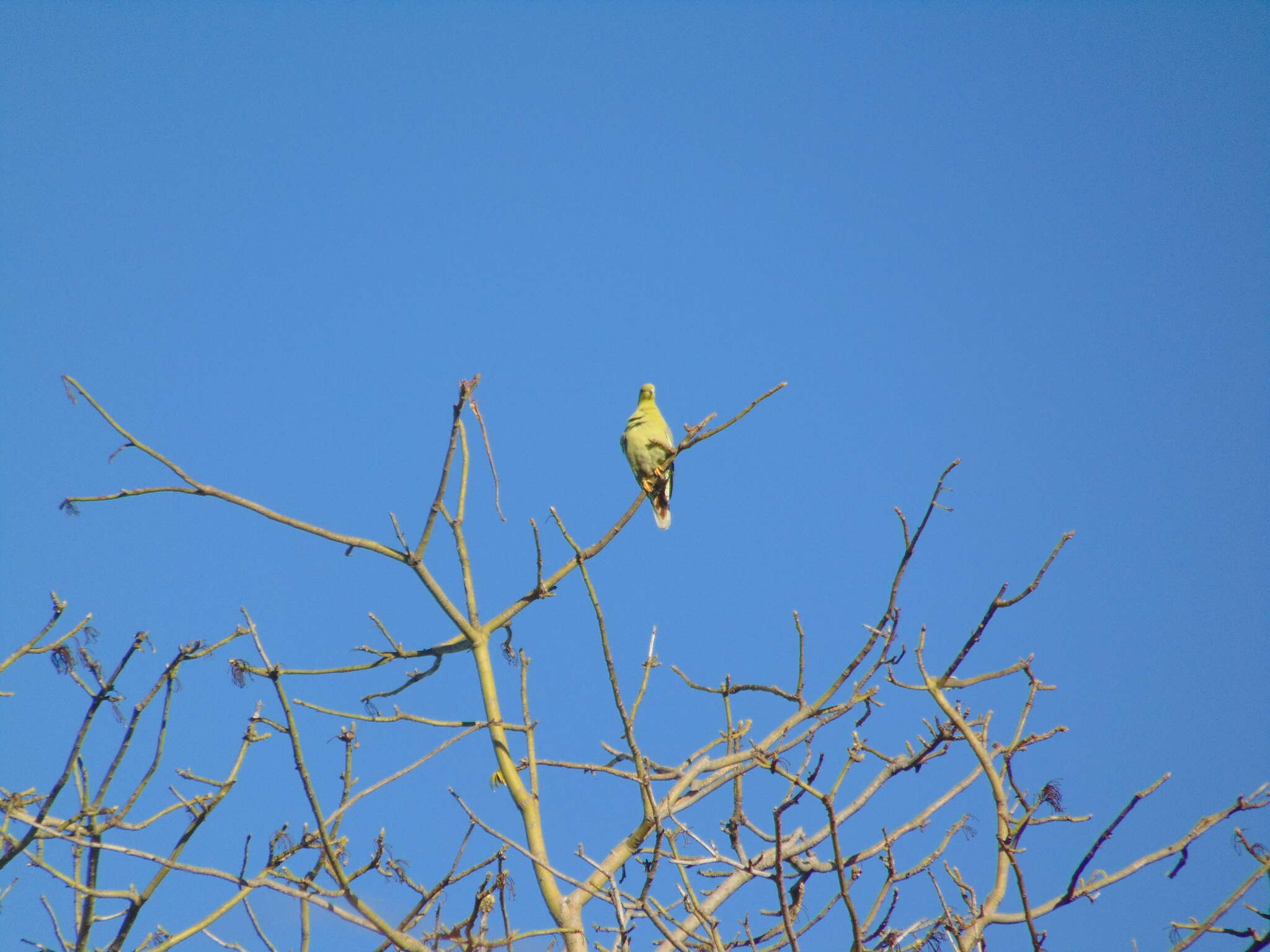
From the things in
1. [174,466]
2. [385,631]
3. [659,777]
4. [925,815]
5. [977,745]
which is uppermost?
[174,466]

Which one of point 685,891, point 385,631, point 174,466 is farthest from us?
point 385,631

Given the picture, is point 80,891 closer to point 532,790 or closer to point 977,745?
point 532,790

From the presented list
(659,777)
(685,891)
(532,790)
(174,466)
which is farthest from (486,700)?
(174,466)

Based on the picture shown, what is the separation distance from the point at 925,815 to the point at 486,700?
1358mm

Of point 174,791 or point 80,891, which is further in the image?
point 174,791

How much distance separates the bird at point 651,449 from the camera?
26.8ft

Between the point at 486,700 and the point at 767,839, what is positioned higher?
the point at 486,700

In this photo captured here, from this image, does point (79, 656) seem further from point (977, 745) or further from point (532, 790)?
point (977, 745)

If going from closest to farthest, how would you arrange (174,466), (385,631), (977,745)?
Answer: (977,745)
(174,466)
(385,631)

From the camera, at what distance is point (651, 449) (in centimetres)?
820

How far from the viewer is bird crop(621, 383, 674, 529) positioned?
8172 mm

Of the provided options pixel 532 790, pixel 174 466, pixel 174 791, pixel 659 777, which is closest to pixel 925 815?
pixel 659 777

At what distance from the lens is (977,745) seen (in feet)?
8.91

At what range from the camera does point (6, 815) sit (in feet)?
9.40
